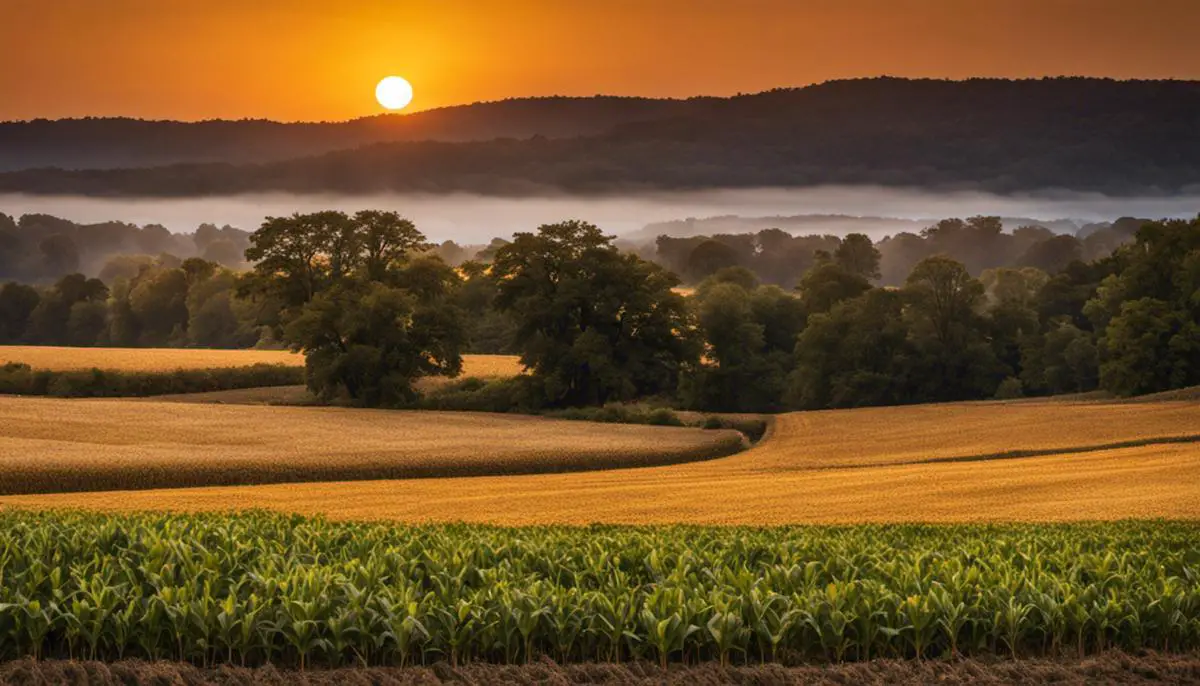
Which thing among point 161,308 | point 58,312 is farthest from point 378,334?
point 58,312

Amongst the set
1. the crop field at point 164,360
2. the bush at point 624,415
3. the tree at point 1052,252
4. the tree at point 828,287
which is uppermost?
the tree at point 1052,252

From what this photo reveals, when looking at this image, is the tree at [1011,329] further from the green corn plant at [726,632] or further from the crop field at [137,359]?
the green corn plant at [726,632]

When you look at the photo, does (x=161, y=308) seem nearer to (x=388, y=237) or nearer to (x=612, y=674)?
(x=388, y=237)

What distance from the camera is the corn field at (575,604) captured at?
13406 millimetres

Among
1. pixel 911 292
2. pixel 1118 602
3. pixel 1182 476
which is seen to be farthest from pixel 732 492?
pixel 911 292

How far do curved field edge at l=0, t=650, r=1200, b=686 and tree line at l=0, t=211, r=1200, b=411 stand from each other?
49579mm

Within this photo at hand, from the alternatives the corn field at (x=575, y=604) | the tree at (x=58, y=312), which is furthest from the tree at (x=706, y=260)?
the corn field at (x=575, y=604)

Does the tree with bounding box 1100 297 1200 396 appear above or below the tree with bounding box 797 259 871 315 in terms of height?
below

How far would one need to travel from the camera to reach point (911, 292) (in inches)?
3206

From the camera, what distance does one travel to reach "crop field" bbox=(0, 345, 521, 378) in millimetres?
77000

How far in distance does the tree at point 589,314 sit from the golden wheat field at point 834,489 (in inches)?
829

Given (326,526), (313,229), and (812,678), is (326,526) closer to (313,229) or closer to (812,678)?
(812,678)

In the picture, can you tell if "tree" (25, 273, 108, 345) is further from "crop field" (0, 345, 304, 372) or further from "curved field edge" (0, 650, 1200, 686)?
"curved field edge" (0, 650, 1200, 686)

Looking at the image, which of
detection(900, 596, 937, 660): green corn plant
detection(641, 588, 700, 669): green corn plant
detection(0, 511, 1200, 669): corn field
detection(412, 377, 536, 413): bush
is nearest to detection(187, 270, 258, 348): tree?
detection(412, 377, 536, 413): bush
